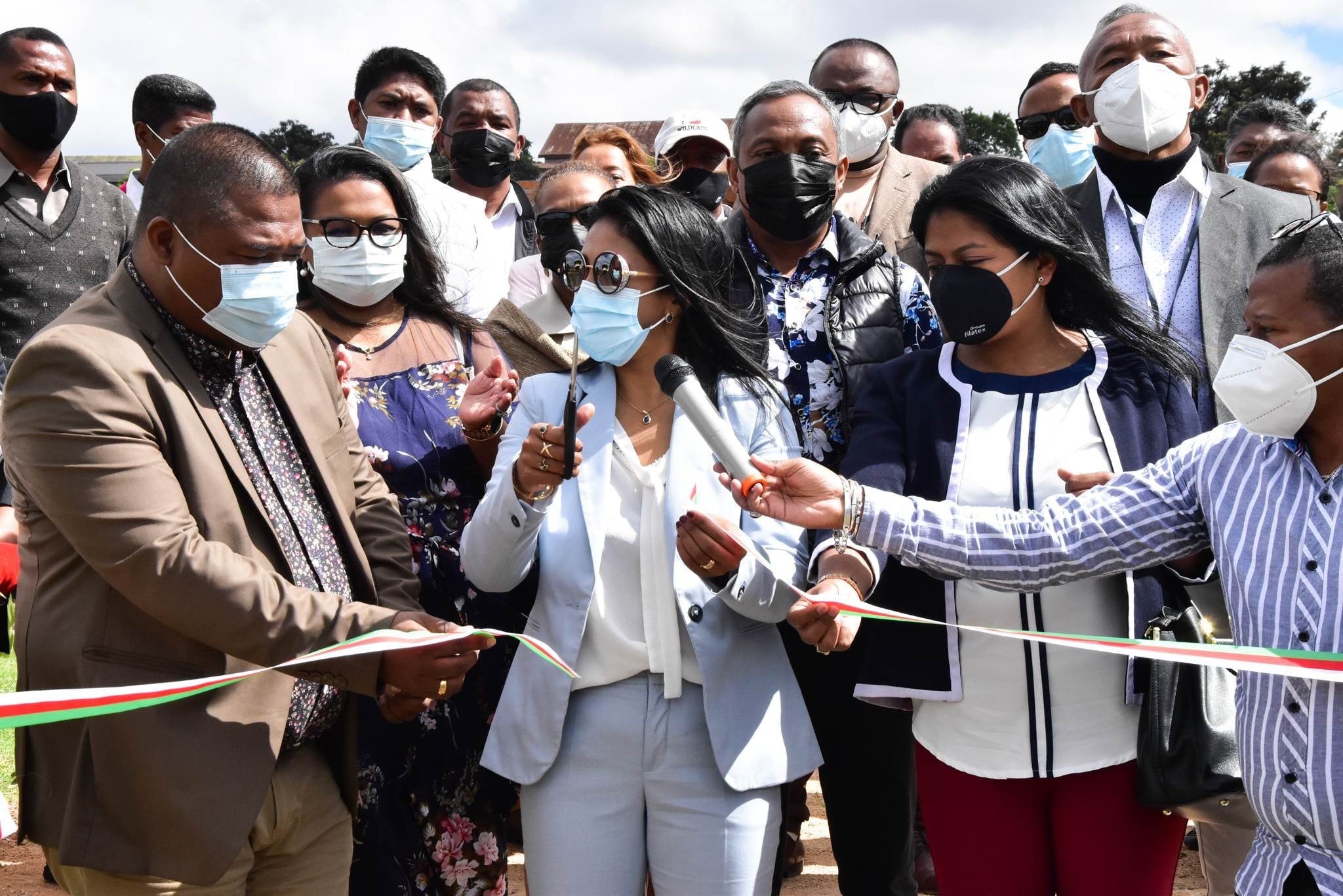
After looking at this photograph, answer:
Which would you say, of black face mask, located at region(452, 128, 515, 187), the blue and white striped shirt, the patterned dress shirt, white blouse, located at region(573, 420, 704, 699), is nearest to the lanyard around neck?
the blue and white striped shirt

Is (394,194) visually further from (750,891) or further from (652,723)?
(750,891)

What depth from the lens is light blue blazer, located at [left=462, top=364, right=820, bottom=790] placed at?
3.06 metres

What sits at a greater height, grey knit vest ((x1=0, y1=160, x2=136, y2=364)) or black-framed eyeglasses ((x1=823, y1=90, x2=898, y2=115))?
black-framed eyeglasses ((x1=823, y1=90, x2=898, y2=115))

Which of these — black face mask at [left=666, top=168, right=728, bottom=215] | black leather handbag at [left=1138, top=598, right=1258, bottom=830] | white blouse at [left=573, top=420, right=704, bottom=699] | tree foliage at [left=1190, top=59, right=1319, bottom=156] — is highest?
tree foliage at [left=1190, top=59, right=1319, bottom=156]

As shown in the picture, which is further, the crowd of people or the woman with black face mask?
the woman with black face mask

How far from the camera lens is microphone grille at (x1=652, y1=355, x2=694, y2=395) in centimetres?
274

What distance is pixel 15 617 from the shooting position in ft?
9.34

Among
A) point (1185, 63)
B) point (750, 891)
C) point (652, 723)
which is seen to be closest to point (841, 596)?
point (652, 723)

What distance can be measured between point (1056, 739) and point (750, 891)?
2.78ft

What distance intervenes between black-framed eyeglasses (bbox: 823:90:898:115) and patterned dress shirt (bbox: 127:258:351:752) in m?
3.59

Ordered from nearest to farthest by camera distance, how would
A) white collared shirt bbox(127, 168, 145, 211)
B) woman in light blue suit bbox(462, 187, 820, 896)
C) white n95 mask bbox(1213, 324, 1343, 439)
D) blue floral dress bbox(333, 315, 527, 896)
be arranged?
1. white n95 mask bbox(1213, 324, 1343, 439)
2. woman in light blue suit bbox(462, 187, 820, 896)
3. blue floral dress bbox(333, 315, 527, 896)
4. white collared shirt bbox(127, 168, 145, 211)

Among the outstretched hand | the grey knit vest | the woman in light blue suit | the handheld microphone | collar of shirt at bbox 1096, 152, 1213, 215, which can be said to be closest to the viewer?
the handheld microphone

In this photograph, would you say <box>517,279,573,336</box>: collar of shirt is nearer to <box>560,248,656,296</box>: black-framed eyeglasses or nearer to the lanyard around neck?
<box>560,248,656,296</box>: black-framed eyeglasses

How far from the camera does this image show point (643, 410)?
11.2 ft
